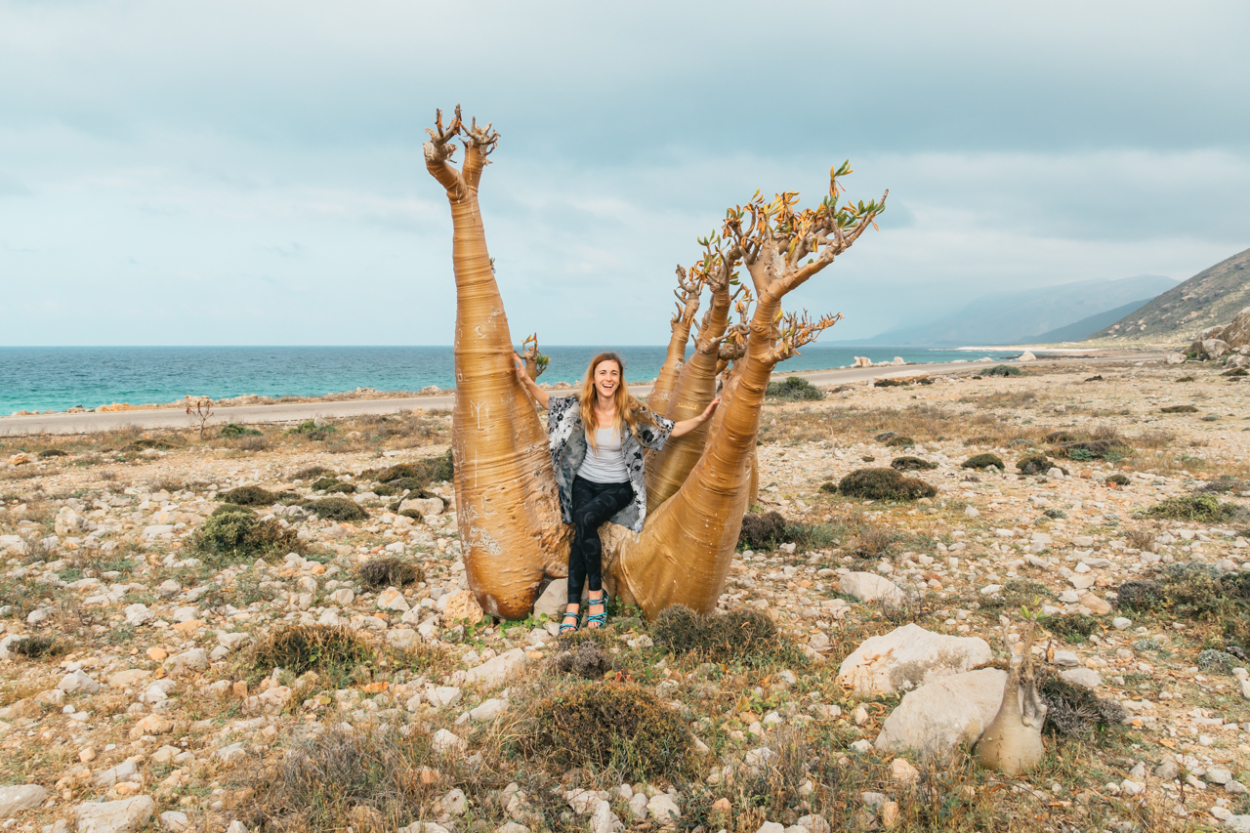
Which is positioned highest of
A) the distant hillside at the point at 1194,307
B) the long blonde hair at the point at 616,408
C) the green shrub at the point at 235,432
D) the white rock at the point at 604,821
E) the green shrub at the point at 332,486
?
the distant hillside at the point at 1194,307

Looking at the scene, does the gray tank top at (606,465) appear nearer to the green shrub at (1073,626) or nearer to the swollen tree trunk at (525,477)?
the swollen tree trunk at (525,477)

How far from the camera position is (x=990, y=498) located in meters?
10.5

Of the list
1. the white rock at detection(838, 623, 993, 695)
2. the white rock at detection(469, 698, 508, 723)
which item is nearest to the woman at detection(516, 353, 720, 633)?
the white rock at detection(469, 698, 508, 723)

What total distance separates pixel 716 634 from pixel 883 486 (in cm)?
684

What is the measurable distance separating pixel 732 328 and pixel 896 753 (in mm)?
4320

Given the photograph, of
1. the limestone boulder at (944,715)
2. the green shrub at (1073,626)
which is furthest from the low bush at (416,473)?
the green shrub at (1073,626)

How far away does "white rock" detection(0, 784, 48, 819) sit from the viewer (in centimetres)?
334

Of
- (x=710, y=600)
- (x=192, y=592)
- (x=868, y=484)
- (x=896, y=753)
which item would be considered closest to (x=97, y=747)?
(x=192, y=592)

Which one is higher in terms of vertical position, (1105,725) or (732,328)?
(732,328)

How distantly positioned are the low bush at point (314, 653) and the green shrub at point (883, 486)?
8857mm

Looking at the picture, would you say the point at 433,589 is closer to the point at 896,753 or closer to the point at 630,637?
the point at 630,637

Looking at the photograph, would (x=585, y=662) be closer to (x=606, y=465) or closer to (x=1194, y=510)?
(x=606, y=465)

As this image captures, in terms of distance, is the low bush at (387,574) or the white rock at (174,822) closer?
the white rock at (174,822)

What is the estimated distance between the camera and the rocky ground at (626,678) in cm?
345
